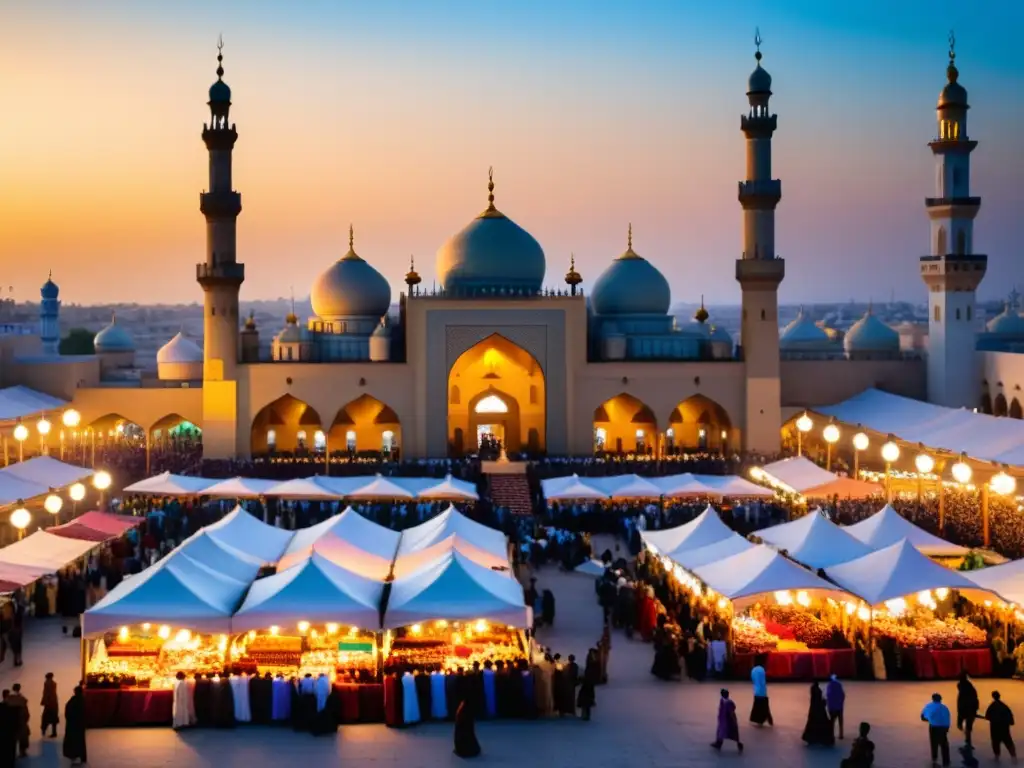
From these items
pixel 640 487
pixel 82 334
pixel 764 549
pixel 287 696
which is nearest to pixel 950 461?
pixel 640 487

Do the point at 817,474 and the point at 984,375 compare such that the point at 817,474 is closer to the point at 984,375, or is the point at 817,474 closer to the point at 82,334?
the point at 984,375

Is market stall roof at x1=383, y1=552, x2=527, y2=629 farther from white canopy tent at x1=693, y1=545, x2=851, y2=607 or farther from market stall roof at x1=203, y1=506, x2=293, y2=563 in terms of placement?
market stall roof at x1=203, y1=506, x2=293, y2=563

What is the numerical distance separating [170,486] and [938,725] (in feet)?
50.8

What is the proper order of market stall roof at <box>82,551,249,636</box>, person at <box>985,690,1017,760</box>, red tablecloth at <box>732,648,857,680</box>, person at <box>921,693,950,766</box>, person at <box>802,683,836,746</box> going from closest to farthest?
person at <box>921,693,950,766</box>
person at <box>985,690,1017,760</box>
person at <box>802,683,836,746</box>
market stall roof at <box>82,551,249,636</box>
red tablecloth at <box>732,648,857,680</box>

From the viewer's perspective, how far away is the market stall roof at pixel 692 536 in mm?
17578

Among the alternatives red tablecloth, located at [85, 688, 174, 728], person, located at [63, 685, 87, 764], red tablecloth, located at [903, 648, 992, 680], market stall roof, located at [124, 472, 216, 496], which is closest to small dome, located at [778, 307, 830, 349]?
market stall roof, located at [124, 472, 216, 496]

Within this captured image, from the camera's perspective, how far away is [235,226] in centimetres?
3216

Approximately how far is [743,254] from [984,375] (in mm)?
6199

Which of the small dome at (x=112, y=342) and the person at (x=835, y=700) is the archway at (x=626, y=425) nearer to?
the small dome at (x=112, y=342)

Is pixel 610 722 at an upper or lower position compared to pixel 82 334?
lower

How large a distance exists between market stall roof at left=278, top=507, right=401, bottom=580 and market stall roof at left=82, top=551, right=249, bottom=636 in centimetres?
144

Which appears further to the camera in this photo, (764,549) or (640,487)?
(640,487)

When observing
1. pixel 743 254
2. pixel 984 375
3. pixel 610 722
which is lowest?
pixel 610 722

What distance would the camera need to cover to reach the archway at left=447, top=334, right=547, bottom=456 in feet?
109
